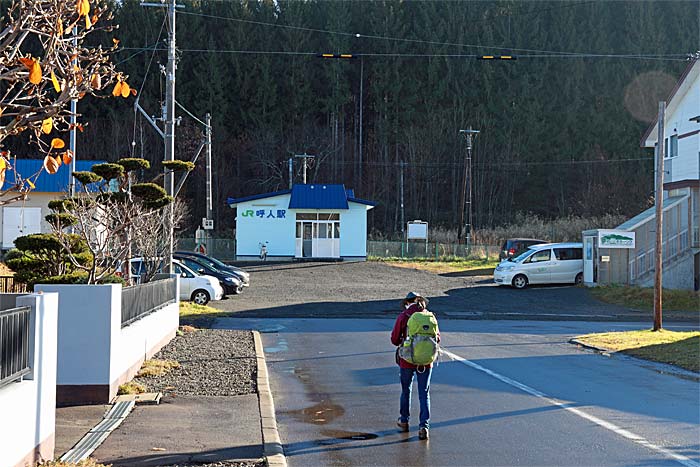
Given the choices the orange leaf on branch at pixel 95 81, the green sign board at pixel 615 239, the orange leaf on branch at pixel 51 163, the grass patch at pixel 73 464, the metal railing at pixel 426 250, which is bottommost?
the grass patch at pixel 73 464

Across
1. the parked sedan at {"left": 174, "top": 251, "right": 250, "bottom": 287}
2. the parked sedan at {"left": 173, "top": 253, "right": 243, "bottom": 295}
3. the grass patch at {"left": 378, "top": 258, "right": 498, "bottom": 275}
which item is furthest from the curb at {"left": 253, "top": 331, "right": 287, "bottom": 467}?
the grass patch at {"left": 378, "top": 258, "right": 498, "bottom": 275}

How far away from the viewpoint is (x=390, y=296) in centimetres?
3525

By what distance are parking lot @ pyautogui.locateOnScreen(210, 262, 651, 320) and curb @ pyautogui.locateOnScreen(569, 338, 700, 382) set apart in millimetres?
8686

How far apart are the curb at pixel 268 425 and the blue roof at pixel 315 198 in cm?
4102

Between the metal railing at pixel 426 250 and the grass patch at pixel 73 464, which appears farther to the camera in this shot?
the metal railing at pixel 426 250

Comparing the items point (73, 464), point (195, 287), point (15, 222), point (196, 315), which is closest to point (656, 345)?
point (196, 315)

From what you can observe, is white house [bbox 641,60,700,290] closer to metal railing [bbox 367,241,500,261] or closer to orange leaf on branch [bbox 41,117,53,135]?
metal railing [bbox 367,241,500,261]

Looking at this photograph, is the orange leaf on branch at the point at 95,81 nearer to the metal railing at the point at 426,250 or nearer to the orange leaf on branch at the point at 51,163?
the orange leaf on branch at the point at 51,163

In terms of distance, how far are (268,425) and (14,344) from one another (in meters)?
3.63

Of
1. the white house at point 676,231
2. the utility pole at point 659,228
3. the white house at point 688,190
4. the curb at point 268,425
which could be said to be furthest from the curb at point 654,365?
the white house at point 688,190

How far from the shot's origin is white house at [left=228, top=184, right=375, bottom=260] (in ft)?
185

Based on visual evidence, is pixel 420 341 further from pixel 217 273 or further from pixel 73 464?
pixel 217 273

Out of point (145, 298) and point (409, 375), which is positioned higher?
point (145, 298)

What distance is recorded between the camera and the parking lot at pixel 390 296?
96.3 feet
